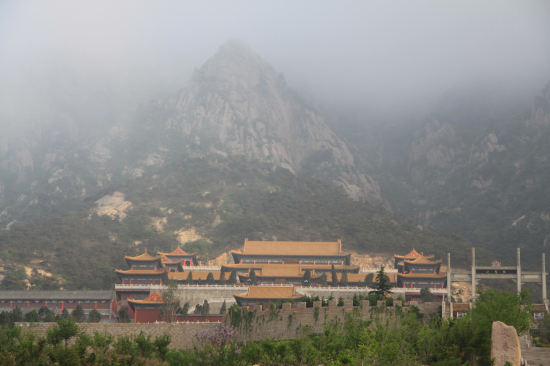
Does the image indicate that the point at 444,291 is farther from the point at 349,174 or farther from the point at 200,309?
the point at 349,174

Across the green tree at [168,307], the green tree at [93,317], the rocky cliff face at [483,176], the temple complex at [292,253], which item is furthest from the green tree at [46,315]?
the rocky cliff face at [483,176]

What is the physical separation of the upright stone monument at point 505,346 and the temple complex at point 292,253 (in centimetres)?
4787

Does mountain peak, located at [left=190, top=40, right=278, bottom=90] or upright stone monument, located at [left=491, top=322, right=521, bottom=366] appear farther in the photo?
mountain peak, located at [left=190, top=40, right=278, bottom=90]

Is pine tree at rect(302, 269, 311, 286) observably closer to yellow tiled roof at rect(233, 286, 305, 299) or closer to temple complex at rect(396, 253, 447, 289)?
temple complex at rect(396, 253, 447, 289)

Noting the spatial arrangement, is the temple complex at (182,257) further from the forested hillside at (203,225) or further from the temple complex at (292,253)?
the forested hillside at (203,225)

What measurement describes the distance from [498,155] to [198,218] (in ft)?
221

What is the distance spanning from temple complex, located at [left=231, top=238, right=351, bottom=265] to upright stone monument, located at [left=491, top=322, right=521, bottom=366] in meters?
47.9

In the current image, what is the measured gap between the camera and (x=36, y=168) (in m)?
141

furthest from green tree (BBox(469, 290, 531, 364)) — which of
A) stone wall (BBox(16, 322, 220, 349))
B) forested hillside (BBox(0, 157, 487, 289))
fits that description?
forested hillside (BBox(0, 157, 487, 289))

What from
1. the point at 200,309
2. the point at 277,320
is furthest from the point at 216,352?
the point at 200,309

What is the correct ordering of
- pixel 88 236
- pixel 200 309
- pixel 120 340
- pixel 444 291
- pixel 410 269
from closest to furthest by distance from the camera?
pixel 120 340, pixel 200 309, pixel 444 291, pixel 410 269, pixel 88 236

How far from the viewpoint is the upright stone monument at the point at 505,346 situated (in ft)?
76.4

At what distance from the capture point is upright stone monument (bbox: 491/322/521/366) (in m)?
23.3

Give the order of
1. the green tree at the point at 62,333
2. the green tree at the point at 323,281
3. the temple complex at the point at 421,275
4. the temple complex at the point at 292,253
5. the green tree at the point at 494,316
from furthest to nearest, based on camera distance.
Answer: the temple complex at the point at 292,253, the temple complex at the point at 421,275, the green tree at the point at 323,281, the green tree at the point at 62,333, the green tree at the point at 494,316
